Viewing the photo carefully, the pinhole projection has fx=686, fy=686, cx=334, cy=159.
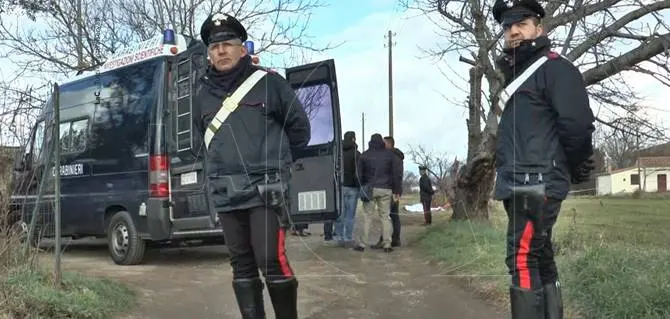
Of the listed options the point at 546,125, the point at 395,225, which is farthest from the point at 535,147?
the point at 395,225

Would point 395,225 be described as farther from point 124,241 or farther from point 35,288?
Result: point 35,288

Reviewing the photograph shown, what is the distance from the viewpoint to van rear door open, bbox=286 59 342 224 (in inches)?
341

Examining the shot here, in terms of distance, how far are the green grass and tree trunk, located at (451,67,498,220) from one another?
7.27 meters

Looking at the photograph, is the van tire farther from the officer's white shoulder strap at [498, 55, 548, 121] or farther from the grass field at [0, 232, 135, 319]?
the officer's white shoulder strap at [498, 55, 548, 121]

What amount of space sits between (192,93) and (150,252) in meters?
3.39

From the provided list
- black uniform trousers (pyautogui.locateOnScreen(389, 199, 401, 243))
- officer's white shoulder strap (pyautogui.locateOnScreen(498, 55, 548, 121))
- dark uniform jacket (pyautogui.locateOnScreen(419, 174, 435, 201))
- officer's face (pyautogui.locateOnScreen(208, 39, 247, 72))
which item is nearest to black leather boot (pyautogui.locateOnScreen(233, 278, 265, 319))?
officer's face (pyautogui.locateOnScreen(208, 39, 247, 72))

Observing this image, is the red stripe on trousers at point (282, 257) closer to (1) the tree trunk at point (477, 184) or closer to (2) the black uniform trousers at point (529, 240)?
(2) the black uniform trousers at point (529, 240)

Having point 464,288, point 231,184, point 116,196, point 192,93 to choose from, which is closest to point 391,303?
point 464,288

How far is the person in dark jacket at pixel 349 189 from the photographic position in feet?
37.1

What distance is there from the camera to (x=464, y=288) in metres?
6.99

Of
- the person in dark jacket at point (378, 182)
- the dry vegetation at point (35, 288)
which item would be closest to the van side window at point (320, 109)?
the person in dark jacket at point (378, 182)

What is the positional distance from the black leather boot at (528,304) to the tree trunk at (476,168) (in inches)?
299

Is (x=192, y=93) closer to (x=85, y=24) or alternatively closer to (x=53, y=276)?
(x=53, y=276)

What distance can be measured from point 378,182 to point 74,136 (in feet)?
14.9
